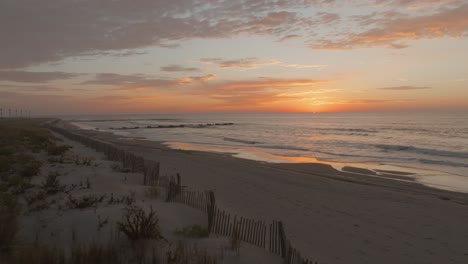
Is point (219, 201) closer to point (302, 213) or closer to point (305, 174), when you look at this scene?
point (302, 213)

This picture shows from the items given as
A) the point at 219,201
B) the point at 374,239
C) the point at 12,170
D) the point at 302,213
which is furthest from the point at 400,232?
the point at 12,170

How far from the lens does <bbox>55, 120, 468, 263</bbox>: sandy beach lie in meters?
7.86

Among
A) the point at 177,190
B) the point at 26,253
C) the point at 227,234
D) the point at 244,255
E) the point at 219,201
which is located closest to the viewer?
the point at 26,253

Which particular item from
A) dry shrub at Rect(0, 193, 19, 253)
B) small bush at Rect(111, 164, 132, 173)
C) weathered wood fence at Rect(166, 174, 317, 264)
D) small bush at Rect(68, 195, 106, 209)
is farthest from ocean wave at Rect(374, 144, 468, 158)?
dry shrub at Rect(0, 193, 19, 253)

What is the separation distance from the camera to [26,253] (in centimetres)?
480

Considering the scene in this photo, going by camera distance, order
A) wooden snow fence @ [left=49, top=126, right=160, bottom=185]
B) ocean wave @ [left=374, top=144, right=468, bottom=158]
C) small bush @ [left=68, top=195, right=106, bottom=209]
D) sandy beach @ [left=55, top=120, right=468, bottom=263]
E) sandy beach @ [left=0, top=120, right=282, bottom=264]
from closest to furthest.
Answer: sandy beach @ [left=0, top=120, right=282, bottom=264], sandy beach @ [left=55, top=120, right=468, bottom=263], small bush @ [left=68, top=195, right=106, bottom=209], wooden snow fence @ [left=49, top=126, right=160, bottom=185], ocean wave @ [left=374, top=144, right=468, bottom=158]

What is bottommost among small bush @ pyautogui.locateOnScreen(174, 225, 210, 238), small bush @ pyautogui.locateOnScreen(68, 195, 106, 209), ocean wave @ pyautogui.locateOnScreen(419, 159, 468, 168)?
ocean wave @ pyautogui.locateOnScreen(419, 159, 468, 168)

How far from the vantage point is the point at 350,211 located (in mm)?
11062

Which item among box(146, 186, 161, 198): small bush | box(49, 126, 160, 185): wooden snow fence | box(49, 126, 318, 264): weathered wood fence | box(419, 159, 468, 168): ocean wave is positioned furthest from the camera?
box(419, 159, 468, 168): ocean wave

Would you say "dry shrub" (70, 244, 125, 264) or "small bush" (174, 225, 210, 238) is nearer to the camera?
"dry shrub" (70, 244, 125, 264)

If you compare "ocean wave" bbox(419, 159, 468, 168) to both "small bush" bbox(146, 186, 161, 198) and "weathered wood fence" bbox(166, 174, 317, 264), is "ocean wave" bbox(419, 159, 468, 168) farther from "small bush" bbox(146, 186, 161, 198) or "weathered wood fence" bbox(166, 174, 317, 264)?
"small bush" bbox(146, 186, 161, 198)

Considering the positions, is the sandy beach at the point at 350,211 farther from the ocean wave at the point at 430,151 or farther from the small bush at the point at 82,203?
the ocean wave at the point at 430,151

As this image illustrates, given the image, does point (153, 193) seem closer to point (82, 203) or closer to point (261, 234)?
point (82, 203)

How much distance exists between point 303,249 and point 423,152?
29.1 m
